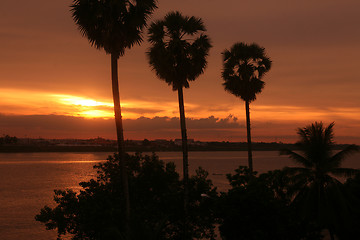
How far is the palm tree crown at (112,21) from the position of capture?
2252 cm

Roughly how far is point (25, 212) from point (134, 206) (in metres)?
56.6

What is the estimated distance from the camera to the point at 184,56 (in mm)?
28766

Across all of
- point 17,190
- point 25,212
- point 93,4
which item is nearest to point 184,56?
point 93,4

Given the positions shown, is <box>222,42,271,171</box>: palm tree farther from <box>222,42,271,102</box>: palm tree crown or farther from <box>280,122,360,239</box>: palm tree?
<box>280,122,360,239</box>: palm tree

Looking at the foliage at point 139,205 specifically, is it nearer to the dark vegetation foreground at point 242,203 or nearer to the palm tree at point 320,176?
the dark vegetation foreground at point 242,203

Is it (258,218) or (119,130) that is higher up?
(119,130)

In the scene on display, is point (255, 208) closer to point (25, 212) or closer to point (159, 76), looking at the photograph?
point (159, 76)

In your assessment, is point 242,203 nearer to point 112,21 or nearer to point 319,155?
point 319,155

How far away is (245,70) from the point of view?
135 feet

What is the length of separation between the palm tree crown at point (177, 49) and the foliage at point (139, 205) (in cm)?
681

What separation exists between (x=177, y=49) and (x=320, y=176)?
1335cm

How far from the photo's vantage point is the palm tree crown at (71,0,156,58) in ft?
73.9

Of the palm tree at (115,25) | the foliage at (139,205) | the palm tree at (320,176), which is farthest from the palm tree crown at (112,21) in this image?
the palm tree at (320,176)

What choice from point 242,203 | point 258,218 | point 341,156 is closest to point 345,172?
point 341,156
